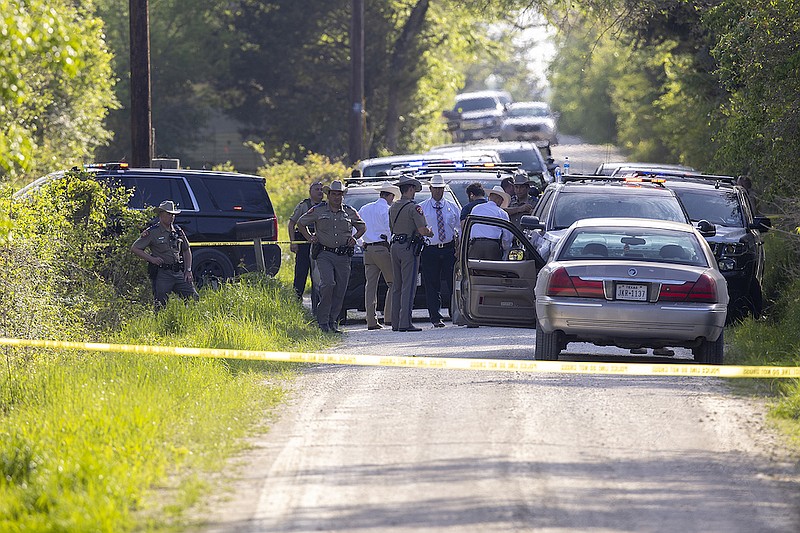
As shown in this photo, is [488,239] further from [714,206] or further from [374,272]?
[714,206]

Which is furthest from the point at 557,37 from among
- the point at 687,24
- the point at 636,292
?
the point at 636,292

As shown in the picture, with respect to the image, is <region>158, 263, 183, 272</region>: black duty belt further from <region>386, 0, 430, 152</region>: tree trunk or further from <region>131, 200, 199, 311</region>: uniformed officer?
<region>386, 0, 430, 152</region>: tree trunk

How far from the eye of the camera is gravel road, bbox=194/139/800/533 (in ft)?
24.1

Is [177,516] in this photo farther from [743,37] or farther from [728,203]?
[728,203]

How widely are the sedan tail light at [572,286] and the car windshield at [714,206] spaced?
5768 mm

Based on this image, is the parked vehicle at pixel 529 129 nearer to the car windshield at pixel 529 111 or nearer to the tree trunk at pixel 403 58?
the car windshield at pixel 529 111

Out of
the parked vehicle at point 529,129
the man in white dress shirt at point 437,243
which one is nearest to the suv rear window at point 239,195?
the man in white dress shirt at point 437,243

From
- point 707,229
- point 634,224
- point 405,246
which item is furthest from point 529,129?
point 634,224

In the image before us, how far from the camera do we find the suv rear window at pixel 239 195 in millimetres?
19266

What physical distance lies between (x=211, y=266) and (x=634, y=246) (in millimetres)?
7882

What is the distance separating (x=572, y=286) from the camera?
1211 cm

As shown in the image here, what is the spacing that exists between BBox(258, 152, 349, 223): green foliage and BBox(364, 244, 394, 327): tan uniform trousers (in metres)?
17.5

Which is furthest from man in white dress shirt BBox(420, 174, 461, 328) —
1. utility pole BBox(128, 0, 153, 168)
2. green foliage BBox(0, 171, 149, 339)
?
utility pole BBox(128, 0, 153, 168)

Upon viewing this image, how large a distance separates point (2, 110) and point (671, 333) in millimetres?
5974
